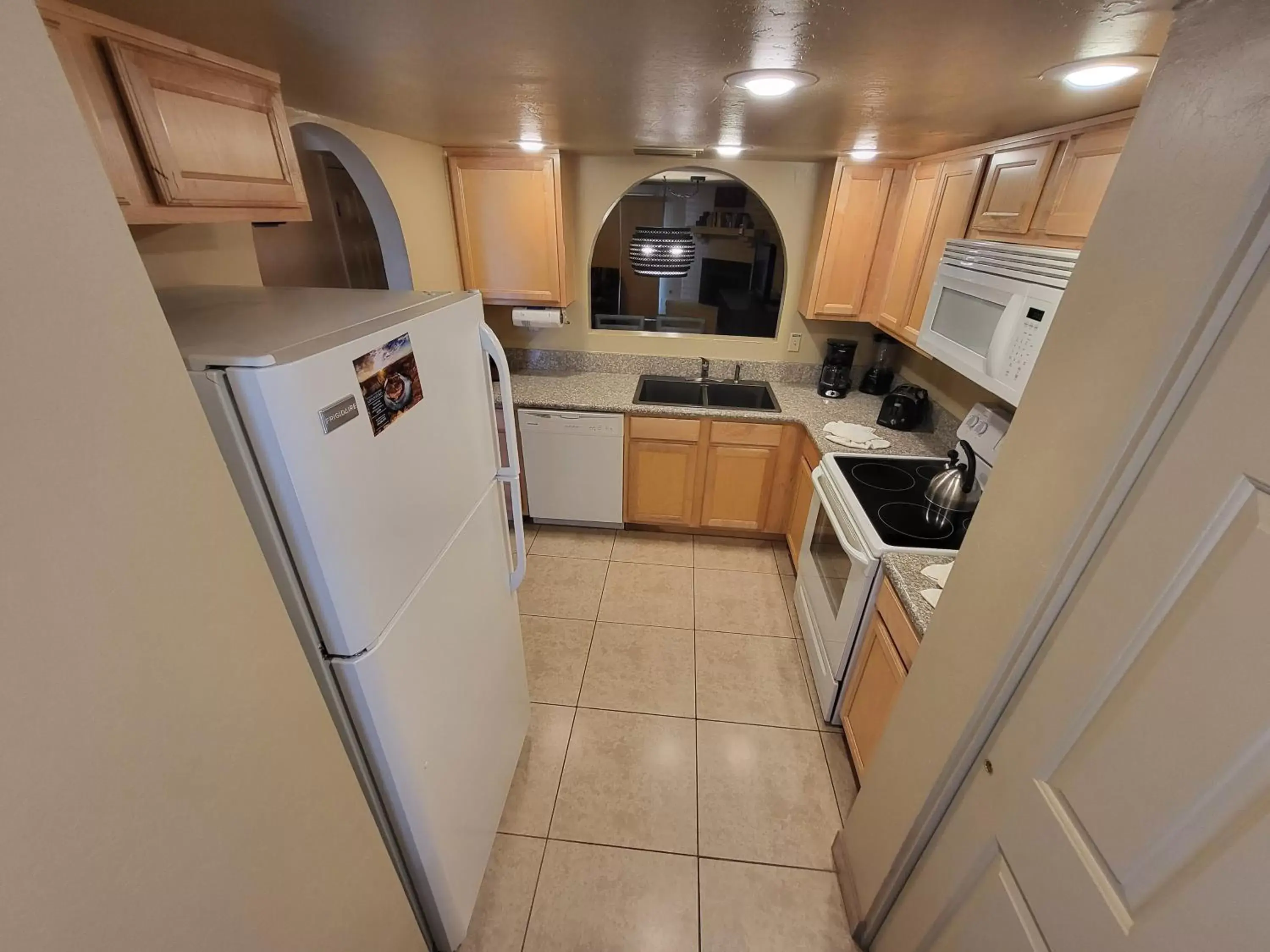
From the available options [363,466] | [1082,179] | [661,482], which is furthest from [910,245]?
[363,466]

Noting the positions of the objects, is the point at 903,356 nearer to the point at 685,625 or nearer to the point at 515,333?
the point at 685,625

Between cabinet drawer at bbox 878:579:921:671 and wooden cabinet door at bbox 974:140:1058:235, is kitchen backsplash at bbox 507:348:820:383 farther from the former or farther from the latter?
cabinet drawer at bbox 878:579:921:671

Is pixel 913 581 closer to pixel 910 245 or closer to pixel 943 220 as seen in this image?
pixel 943 220

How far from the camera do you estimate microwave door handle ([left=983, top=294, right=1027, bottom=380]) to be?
142 cm

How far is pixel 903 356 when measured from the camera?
2.95 metres

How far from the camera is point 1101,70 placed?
38.9 inches

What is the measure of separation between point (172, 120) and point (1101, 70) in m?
1.71

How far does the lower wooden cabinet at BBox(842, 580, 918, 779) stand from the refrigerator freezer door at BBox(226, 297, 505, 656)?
1265 mm

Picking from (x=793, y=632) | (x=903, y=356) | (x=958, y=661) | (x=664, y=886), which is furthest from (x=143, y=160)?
(x=903, y=356)

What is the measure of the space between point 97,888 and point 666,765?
1692mm

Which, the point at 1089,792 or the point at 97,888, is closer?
the point at 97,888

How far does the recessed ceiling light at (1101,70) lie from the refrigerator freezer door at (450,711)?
60.6 inches

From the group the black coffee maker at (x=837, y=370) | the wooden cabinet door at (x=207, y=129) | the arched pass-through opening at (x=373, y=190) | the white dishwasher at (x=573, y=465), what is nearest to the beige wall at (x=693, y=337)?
the black coffee maker at (x=837, y=370)

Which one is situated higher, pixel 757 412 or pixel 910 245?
pixel 910 245
